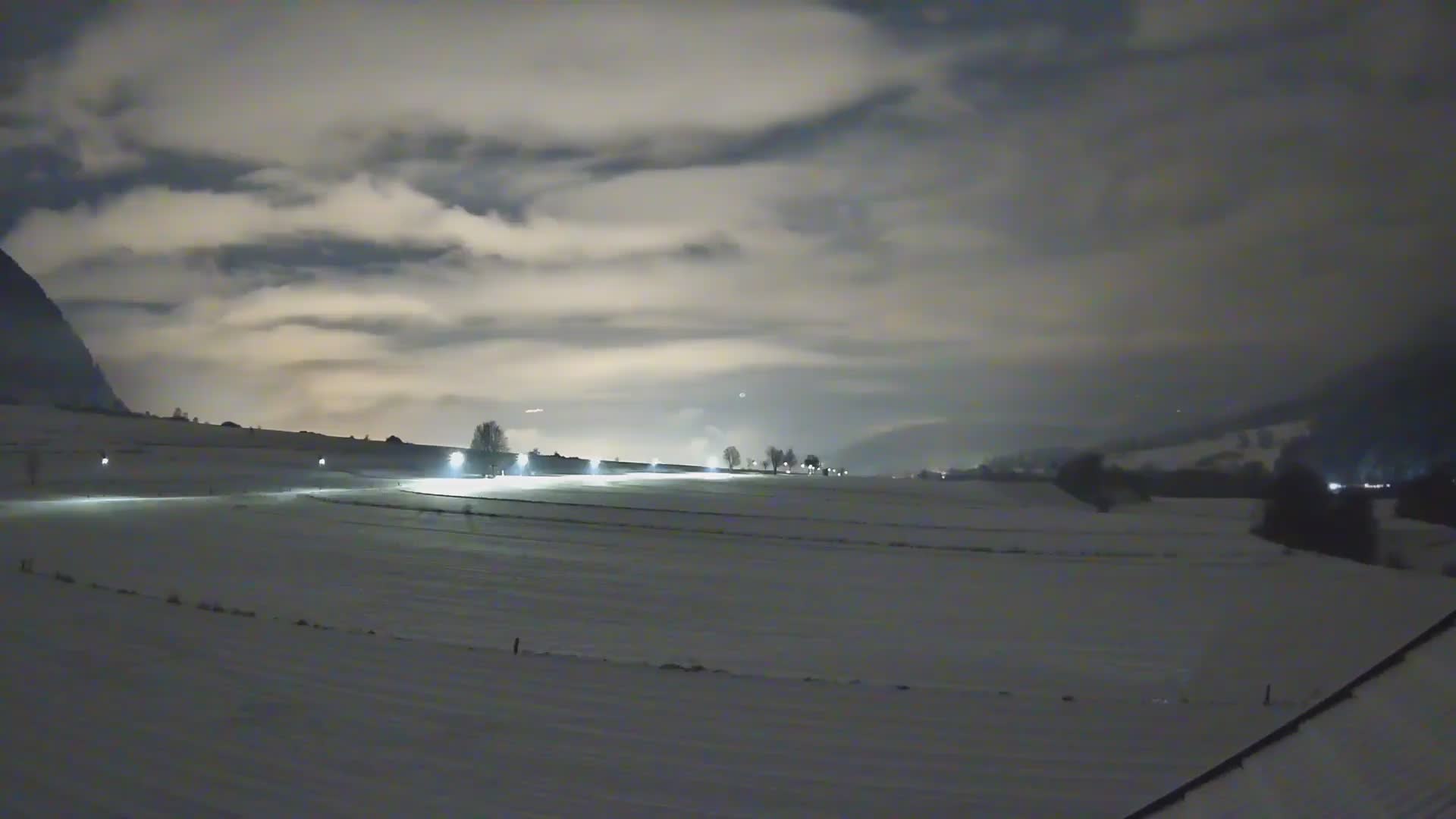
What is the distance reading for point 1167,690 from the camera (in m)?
15.2

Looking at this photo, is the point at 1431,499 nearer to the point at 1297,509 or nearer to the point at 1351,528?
the point at 1351,528

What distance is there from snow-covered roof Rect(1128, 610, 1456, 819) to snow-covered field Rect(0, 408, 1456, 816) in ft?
9.36

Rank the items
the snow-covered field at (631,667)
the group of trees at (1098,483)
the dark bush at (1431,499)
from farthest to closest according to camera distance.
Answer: the group of trees at (1098,483) < the dark bush at (1431,499) < the snow-covered field at (631,667)

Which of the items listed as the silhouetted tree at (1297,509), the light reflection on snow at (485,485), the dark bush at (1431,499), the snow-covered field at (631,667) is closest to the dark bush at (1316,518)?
the silhouetted tree at (1297,509)

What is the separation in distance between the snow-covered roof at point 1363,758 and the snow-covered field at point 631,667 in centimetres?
285

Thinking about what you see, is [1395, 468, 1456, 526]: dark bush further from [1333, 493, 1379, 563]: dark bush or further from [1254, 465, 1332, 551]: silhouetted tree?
[1254, 465, 1332, 551]: silhouetted tree

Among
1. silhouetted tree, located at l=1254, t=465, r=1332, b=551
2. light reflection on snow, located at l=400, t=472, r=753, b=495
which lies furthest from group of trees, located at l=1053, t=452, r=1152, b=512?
light reflection on snow, located at l=400, t=472, r=753, b=495

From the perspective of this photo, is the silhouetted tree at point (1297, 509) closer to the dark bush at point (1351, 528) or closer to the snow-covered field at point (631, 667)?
the dark bush at point (1351, 528)

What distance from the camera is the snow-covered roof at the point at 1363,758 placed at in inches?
223

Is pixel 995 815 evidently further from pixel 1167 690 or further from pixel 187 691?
pixel 187 691

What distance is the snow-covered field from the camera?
9594 millimetres

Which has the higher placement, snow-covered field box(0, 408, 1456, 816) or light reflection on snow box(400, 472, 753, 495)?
light reflection on snow box(400, 472, 753, 495)

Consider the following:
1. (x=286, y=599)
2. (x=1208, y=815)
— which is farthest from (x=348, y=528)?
(x=1208, y=815)

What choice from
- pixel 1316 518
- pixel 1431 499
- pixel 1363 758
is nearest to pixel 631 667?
pixel 1363 758
